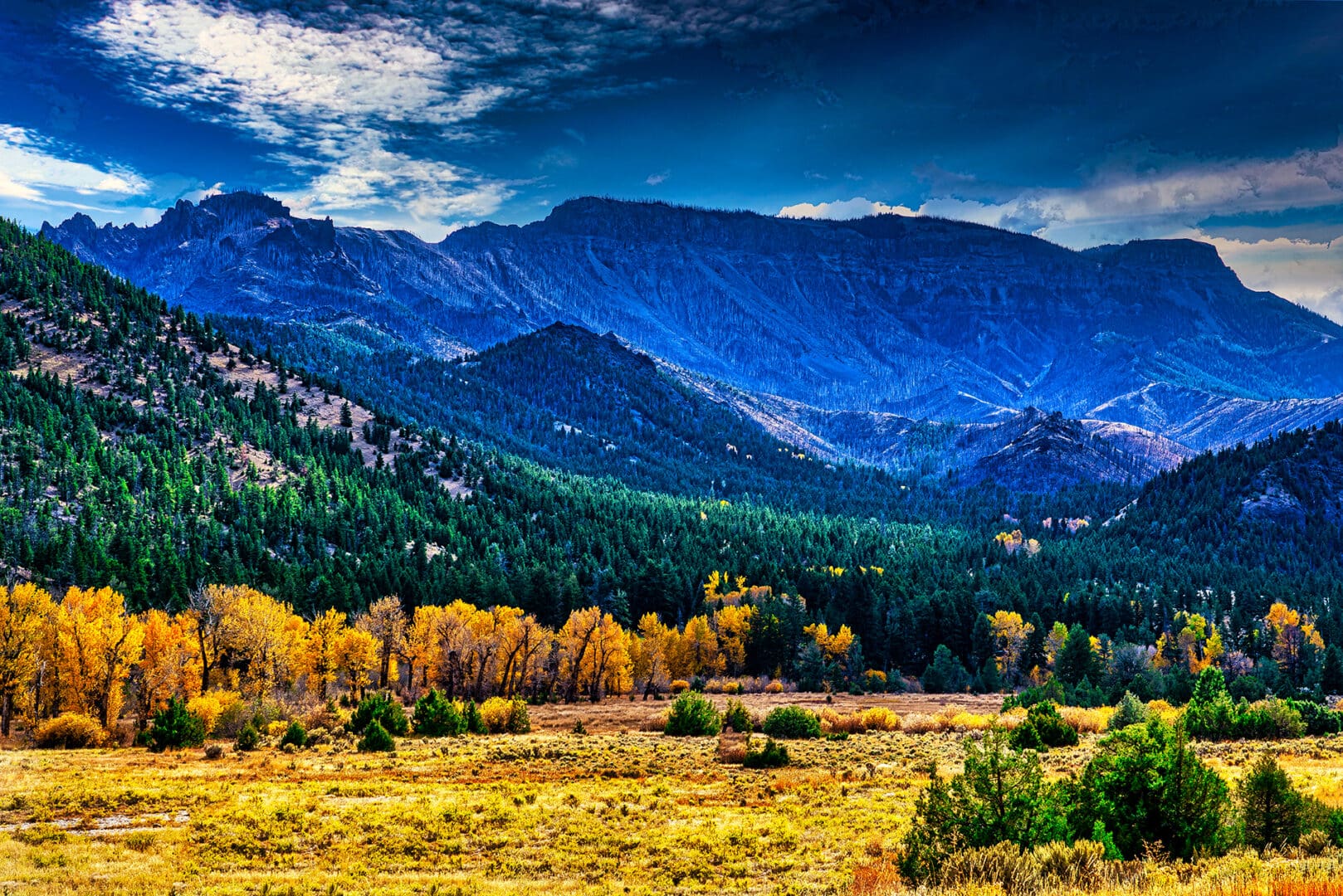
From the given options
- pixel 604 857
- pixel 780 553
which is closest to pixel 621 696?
pixel 604 857

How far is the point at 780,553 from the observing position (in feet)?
643

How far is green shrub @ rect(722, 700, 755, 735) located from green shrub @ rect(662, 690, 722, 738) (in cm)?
148

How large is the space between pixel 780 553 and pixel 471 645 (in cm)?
11846

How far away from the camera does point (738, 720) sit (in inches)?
2598

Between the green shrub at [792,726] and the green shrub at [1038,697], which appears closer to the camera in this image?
the green shrub at [792,726]

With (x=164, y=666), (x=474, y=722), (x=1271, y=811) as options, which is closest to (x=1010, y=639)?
(x=474, y=722)

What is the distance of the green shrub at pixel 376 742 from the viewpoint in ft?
178

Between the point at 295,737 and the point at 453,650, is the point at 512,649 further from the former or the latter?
the point at 295,737

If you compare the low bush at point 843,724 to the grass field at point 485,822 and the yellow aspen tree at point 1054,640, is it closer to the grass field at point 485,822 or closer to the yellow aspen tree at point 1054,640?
the grass field at point 485,822

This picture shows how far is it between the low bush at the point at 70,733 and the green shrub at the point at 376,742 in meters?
19.4

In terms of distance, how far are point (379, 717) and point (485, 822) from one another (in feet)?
96.6

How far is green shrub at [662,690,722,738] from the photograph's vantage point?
2537 inches

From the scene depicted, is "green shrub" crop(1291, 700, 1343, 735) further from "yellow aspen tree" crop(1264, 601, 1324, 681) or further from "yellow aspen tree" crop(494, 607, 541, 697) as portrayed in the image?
"yellow aspen tree" crop(1264, 601, 1324, 681)

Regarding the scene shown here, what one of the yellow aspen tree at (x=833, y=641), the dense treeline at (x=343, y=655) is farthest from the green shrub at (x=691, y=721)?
the yellow aspen tree at (x=833, y=641)
